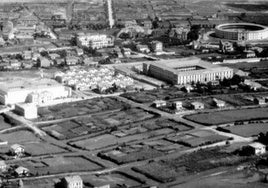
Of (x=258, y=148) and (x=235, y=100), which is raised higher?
(x=235, y=100)

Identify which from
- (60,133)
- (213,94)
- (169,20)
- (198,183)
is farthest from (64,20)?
(198,183)

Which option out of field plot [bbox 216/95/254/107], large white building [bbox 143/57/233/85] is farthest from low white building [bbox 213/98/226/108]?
large white building [bbox 143/57/233/85]

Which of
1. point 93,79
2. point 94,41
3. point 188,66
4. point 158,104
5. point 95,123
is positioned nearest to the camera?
point 95,123

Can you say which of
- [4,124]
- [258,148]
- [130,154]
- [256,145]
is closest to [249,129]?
[256,145]

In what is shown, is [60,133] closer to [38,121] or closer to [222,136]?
[38,121]

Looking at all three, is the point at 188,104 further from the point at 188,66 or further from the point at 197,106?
the point at 188,66

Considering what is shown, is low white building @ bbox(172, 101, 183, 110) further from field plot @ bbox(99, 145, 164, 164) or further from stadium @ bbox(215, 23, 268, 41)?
stadium @ bbox(215, 23, 268, 41)
